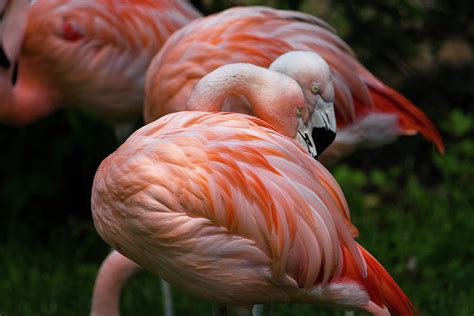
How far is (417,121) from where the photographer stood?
14.0 ft

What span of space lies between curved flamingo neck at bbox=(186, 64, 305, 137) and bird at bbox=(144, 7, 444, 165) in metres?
0.47

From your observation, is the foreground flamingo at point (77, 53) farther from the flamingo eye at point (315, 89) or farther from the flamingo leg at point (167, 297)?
the flamingo eye at point (315, 89)

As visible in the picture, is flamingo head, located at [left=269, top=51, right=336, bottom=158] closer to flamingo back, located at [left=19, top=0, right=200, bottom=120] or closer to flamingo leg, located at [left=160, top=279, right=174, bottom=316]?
flamingo leg, located at [left=160, top=279, right=174, bottom=316]

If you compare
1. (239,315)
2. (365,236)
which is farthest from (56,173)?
(239,315)

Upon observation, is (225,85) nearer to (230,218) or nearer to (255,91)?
(255,91)

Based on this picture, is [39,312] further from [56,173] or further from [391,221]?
[391,221]

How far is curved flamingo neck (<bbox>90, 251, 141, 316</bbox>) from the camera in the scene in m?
3.55

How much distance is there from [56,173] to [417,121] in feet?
6.77

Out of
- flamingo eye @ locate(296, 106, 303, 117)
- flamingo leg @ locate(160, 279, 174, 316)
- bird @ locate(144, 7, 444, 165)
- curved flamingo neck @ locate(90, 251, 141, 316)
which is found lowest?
flamingo leg @ locate(160, 279, 174, 316)

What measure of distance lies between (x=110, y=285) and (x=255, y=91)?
0.84 m

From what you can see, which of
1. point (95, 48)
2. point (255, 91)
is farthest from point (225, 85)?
point (95, 48)

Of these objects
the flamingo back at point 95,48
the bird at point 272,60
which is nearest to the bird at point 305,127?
the bird at point 272,60

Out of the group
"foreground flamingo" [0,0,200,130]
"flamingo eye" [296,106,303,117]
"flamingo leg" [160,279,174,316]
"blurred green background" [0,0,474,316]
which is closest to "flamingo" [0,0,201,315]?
"foreground flamingo" [0,0,200,130]

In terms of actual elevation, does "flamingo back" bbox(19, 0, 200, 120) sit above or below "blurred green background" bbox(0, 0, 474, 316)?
above
